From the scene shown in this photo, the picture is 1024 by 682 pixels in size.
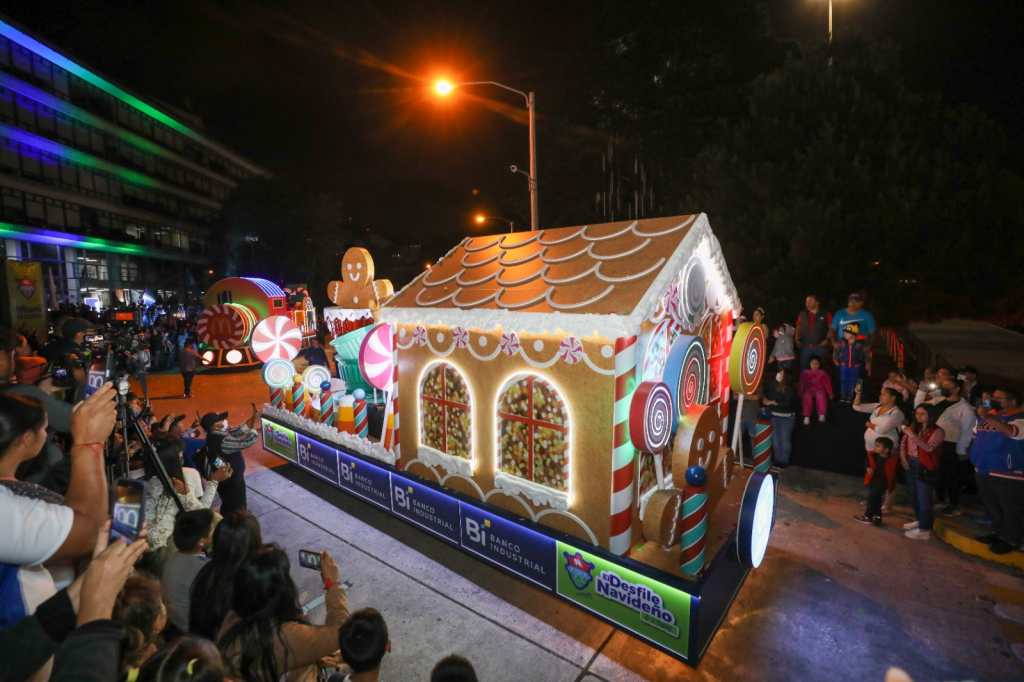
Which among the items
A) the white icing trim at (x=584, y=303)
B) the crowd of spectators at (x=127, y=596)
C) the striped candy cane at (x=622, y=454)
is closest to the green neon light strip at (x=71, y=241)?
the crowd of spectators at (x=127, y=596)

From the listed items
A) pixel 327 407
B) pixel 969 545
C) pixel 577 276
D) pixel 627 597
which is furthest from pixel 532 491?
pixel 969 545

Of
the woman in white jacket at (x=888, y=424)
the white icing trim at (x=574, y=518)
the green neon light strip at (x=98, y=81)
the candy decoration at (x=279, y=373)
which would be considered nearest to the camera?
the white icing trim at (x=574, y=518)

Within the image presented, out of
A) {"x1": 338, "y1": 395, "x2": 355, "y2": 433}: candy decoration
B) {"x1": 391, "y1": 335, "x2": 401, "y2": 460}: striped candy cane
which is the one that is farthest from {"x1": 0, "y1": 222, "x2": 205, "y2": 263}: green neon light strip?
{"x1": 391, "y1": 335, "x2": 401, "y2": 460}: striped candy cane

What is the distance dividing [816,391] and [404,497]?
24.6ft

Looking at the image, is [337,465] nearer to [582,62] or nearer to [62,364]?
[62,364]

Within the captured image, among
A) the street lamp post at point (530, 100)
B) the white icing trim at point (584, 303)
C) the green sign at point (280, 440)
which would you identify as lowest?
the green sign at point (280, 440)

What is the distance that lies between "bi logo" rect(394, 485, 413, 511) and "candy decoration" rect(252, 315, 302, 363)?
4.28 metres

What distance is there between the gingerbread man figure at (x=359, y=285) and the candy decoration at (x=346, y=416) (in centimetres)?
217

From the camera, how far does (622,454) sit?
4629 millimetres

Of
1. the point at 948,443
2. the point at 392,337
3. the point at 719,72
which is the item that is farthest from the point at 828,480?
the point at 719,72

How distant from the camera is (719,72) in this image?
558 inches

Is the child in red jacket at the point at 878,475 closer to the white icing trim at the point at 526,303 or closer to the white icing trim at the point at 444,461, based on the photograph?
the white icing trim at the point at 526,303

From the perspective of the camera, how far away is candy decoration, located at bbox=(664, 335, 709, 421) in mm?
4789

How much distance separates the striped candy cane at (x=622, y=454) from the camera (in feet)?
14.8
